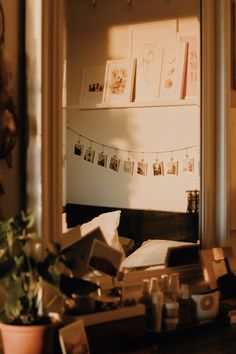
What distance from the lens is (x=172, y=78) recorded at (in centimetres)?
→ 264

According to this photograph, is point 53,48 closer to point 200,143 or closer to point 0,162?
point 0,162

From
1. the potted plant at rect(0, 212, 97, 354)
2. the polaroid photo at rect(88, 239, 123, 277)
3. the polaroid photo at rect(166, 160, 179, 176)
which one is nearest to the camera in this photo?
the potted plant at rect(0, 212, 97, 354)

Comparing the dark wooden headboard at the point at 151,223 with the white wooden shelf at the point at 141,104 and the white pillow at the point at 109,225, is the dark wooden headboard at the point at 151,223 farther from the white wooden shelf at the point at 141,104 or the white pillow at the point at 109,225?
the white wooden shelf at the point at 141,104

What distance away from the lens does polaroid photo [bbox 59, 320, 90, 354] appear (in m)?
1.87

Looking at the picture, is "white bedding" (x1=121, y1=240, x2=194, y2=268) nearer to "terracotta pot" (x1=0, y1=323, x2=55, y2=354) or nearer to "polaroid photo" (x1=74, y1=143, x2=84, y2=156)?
"polaroid photo" (x1=74, y1=143, x2=84, y2=156)

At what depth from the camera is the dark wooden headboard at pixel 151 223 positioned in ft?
7.68

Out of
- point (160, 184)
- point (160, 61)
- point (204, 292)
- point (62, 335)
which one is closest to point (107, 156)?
point (160, 184)

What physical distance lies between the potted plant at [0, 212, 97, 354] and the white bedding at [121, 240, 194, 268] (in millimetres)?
576

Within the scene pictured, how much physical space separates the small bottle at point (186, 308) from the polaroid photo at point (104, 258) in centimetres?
44

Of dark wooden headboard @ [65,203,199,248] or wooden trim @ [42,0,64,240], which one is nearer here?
wooden trim @ [42,0,64,240]

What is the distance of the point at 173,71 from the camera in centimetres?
264

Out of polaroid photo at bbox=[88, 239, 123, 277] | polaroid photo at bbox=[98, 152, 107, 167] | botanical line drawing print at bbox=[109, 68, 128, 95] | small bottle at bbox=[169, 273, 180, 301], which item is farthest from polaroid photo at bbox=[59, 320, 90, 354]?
botanical line drawing print at bbox=[109, 68, 128, 95]

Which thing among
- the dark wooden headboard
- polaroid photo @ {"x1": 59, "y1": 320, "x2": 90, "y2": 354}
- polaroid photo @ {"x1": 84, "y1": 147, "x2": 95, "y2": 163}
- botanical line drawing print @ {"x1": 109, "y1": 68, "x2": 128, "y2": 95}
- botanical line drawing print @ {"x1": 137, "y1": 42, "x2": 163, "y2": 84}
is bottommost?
polaroid photo @ {"x1": 59, "y1": 320, "x2": 90, "y2": 354}

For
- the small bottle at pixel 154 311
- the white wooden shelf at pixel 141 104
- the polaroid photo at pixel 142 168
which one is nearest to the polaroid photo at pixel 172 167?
the polaroid photo at pixel 142 168
